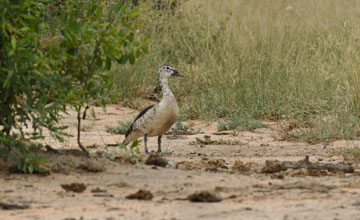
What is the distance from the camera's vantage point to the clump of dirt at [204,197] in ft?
15.2

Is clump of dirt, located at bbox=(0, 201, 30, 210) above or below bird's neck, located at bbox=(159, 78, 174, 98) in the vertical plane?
below


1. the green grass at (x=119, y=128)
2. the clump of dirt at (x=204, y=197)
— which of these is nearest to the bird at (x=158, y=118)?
the green grass at (x=119, y=128)

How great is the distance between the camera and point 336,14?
1230 centimetres

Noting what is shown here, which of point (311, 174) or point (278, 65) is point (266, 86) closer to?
point (278, 65)

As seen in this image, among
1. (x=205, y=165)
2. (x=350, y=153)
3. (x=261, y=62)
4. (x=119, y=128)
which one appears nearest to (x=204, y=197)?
(x=205, y=165)

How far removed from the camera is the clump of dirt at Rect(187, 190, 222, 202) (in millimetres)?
4641

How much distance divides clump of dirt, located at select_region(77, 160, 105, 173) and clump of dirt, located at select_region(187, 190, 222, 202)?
1.30m

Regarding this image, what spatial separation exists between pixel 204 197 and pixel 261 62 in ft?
22.4

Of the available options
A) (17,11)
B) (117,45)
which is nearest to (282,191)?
(117,45)

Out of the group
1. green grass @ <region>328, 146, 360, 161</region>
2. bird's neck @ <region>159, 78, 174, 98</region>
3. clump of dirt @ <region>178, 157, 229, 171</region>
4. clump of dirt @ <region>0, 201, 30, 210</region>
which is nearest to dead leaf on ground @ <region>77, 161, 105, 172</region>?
clump of dirt @ <region>178, 157, 229, 171</region>

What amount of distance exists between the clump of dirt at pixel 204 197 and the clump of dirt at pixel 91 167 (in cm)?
130

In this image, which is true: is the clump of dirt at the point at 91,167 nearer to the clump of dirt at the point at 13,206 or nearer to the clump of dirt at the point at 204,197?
the clump of dirt at the point at 13,206

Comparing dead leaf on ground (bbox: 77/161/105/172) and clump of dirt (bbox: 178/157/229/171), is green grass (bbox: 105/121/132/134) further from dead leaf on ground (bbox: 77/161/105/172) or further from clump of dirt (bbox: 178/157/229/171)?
dead leaf on ground (bbox: 77/161/105/172)

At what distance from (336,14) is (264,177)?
7199 millimetres
